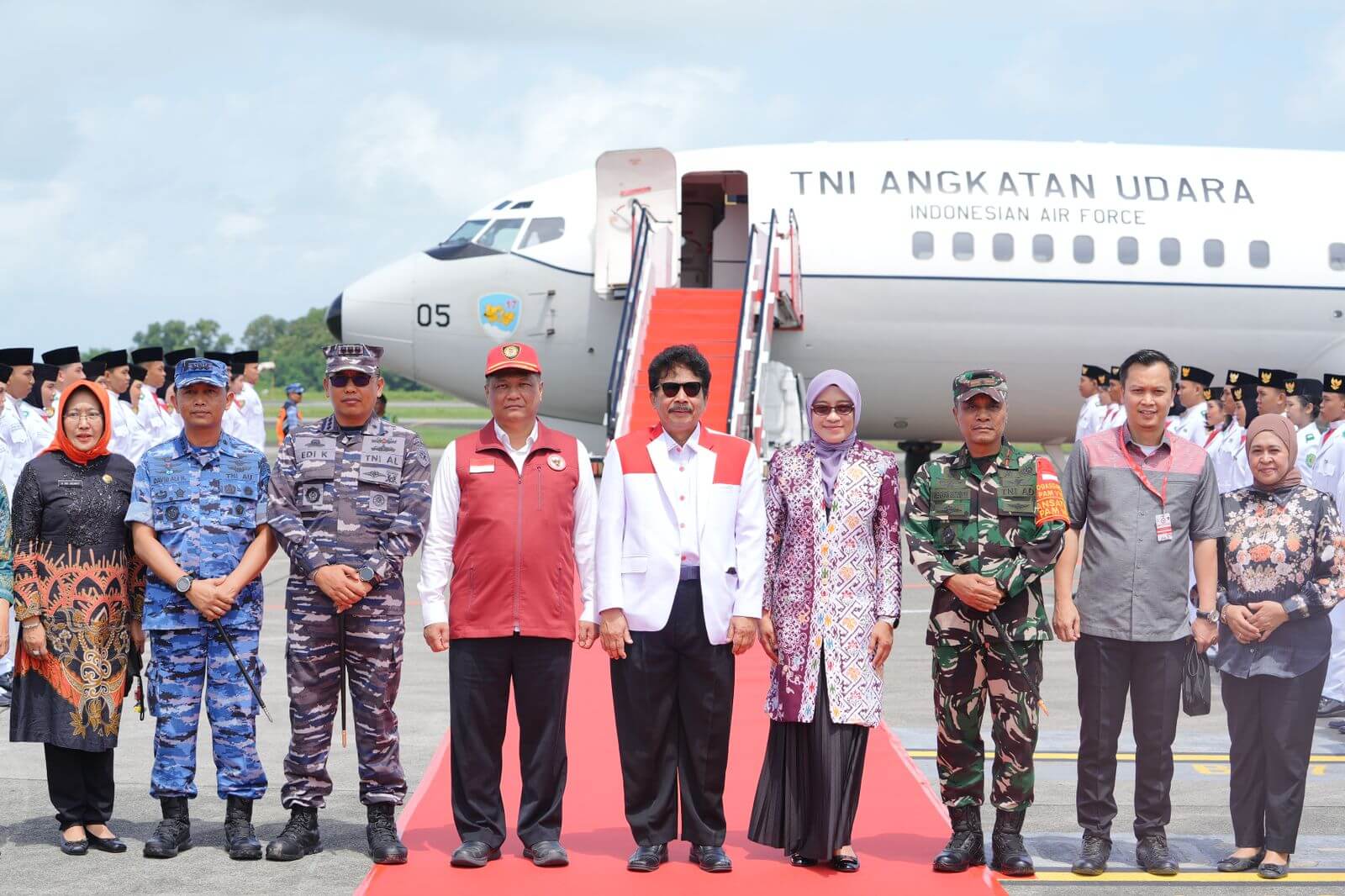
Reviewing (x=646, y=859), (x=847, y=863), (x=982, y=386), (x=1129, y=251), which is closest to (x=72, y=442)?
(x=646, y=859)

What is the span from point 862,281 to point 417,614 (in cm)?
706

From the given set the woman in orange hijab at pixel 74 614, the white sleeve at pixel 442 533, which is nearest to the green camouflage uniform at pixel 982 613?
the white sleeve at pixel 442 533

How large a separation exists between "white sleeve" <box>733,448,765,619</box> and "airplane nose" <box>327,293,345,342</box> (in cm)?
1250

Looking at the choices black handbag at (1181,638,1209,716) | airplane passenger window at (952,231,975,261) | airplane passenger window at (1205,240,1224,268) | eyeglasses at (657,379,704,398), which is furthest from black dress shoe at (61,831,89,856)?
airplane passenger window at (1205,240,1224,268)

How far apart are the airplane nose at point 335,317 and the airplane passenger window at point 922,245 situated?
641cm

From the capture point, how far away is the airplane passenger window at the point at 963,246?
16.8 metres

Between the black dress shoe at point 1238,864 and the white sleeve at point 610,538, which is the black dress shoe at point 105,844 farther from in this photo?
the black dress shoe at point 1238,864

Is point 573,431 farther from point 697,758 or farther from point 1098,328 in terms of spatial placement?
point 697,758

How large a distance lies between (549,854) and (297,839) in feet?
3.06

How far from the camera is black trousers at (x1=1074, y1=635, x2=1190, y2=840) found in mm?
5469

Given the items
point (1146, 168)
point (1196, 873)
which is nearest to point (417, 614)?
point (1196, 873)

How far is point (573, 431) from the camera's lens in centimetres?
1748

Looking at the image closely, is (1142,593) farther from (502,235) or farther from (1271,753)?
(502,235)

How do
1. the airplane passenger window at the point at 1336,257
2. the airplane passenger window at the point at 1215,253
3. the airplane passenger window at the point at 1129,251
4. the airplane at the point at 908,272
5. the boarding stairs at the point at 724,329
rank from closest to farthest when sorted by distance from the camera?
the boarding stairs at the point at 724,329, the airplane at the point at 908,272, the airplane passenger window at the point at 1129,251, the airplane passenger window at the point at 1215,253, the airplane passenger window at the point at 1336,257
